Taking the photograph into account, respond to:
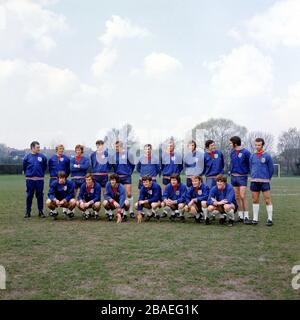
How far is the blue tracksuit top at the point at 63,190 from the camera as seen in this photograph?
956 centimetres

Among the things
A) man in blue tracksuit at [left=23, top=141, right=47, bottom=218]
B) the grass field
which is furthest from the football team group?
the grass field

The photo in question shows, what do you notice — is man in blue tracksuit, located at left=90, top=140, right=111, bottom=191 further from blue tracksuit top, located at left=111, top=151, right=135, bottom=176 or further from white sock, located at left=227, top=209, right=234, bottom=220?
white sock, located at left=227, top=209, right=234, bottom=220

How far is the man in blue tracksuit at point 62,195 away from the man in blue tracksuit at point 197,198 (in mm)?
2753

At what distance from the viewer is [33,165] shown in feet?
32.7

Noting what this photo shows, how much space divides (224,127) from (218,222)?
2046 inches

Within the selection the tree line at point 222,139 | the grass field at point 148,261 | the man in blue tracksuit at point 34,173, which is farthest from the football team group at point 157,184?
the tree line at point 222,139

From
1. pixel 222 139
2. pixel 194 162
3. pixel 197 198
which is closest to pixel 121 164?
pixel 194 162

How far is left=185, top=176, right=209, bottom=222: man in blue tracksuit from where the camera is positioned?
880cm

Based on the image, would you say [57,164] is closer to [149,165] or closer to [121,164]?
[121,164]

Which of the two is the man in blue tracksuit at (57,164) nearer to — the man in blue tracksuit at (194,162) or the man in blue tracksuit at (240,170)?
the man in blue tracksuit at (194,162)

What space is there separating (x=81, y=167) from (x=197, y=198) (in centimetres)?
318
